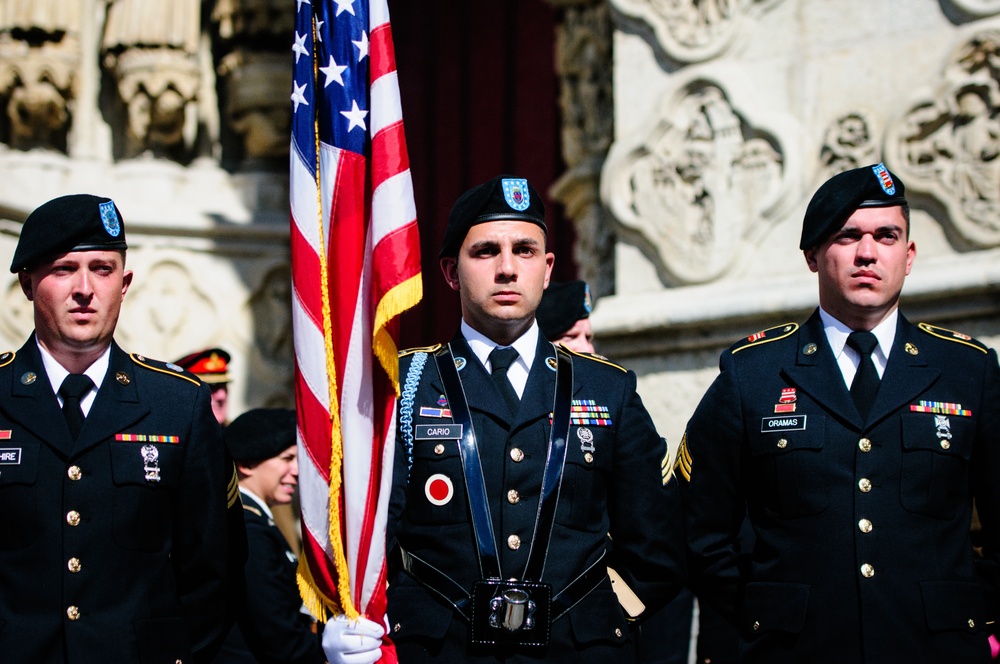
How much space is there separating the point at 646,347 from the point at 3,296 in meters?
2.94

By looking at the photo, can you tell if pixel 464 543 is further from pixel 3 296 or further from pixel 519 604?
pixel 3 296

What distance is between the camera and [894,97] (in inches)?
228

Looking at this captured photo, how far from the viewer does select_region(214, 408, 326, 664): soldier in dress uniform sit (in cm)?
498

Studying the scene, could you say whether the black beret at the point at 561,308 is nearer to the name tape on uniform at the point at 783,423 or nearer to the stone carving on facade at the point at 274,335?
the name tape on uniform at the point at 783,423

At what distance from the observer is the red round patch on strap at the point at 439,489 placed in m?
3.70

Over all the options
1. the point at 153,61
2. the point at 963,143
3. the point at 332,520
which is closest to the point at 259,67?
the point at 153,61

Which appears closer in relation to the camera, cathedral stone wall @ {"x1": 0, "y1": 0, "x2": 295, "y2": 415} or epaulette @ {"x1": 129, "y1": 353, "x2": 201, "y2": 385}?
epaulette @ {"x1": 129, "y1": 353, "x2": 201, "y2": 385}

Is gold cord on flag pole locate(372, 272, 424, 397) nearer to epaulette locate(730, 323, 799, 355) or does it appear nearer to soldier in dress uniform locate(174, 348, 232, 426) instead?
epaulette locate(730, 323, 799, 355)

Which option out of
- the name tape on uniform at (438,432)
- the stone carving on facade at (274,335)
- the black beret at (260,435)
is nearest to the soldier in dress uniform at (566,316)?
the black beret at (260,435)

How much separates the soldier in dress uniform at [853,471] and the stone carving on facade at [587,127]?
2.81 m

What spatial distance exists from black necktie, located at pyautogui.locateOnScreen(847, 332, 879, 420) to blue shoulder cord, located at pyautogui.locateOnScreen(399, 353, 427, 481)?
106 centimetres

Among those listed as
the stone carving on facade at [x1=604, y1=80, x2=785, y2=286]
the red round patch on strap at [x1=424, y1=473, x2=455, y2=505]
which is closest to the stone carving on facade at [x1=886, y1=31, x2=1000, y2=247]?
the stone carving on facade at [x1=604, y1=80, x2=785, y2=286]

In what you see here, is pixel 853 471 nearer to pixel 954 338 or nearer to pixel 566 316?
pixel 954 338

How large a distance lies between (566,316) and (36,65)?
3288mm
